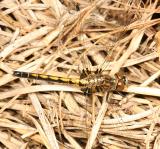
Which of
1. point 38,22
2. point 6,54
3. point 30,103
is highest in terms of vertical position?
point 38,22

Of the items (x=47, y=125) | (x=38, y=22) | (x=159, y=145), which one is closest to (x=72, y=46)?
(x=38, y=22)

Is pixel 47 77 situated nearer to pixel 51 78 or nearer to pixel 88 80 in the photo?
pixel 51 78

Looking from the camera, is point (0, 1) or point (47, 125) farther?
point (0, 1)

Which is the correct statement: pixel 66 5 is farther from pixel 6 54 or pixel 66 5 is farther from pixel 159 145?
pixel 159 145

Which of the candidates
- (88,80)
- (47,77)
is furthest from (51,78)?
(88,80)

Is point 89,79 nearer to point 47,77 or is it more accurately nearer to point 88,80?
point 88,80

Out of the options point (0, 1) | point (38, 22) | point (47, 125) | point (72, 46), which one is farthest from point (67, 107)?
point (0, 1)

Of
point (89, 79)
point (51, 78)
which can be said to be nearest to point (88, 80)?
point (89, 79)

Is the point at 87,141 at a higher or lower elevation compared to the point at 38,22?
lower
